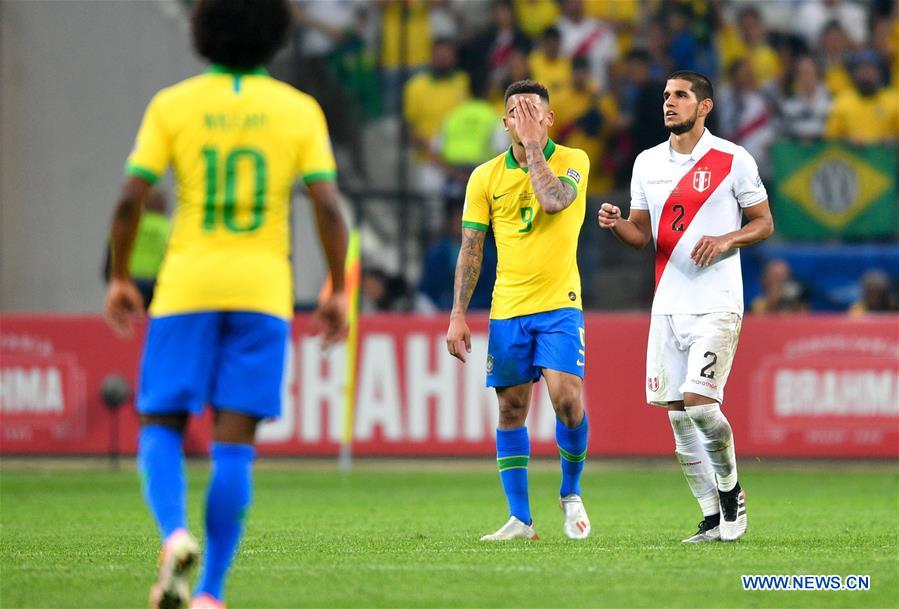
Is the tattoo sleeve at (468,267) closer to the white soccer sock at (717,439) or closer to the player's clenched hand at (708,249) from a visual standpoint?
the player's clenched hand at (708,249)

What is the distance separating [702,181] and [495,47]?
11105 mm

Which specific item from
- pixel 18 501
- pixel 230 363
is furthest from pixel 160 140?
pixel 18 501

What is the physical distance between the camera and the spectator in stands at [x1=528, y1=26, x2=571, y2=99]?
62.4 feet

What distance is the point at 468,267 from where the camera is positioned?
8820 millimetres

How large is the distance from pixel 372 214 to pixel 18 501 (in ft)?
23.6

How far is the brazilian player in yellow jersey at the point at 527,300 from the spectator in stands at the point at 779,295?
Result: 27.1ft

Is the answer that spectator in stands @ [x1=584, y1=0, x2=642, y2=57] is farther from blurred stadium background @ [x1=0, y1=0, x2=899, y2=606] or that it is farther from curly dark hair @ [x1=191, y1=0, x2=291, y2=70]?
curly dark hair @ [x1=191, y1=0, x2=291, y2=70]

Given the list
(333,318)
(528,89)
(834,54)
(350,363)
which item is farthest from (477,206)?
(834,54)

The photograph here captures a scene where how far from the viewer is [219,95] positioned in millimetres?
5855

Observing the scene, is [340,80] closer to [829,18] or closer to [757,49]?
[757,49]

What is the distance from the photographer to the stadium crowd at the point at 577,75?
18.6m

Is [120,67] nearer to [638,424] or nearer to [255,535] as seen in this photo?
[638,424]

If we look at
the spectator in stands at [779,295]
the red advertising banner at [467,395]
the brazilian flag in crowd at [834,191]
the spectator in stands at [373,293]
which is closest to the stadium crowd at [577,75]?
the brazilian flag in crowd at [834,191]

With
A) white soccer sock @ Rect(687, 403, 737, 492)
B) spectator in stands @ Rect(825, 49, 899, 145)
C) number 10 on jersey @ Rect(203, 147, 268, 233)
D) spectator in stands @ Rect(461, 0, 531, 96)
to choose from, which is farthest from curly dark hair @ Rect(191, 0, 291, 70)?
spectator in stands @ Rect(825, 49, 899, 145)
